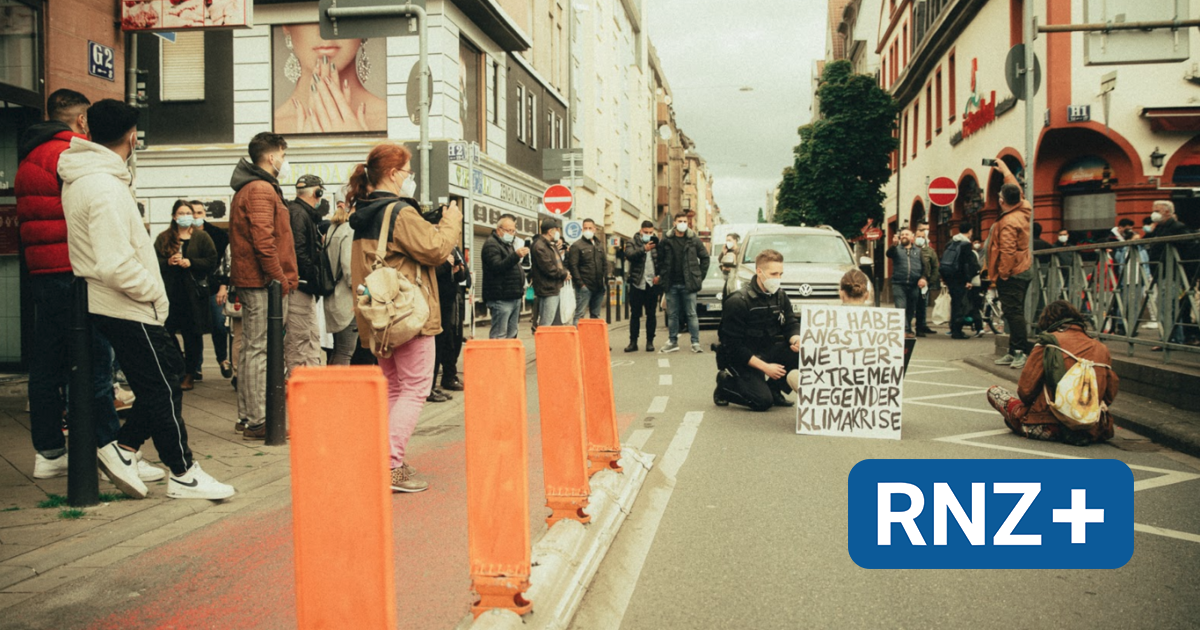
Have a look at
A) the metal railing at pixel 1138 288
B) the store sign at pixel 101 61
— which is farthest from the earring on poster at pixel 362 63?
the metal railing at pixel 1138 288

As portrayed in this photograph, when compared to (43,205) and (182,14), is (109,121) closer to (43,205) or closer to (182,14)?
(43,205)

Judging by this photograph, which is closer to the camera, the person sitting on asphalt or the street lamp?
the person sitting on asphalt

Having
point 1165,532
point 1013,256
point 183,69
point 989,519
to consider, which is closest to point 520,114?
point 183,69

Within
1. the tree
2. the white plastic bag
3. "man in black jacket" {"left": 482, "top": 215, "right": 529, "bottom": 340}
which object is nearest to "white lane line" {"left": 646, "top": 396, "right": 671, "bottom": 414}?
"man in black jacket" {"left": 482, "top": 215, "right": 529, "bottom": 340}

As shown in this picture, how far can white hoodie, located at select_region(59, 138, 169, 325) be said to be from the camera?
517cm

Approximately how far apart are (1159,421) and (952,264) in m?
10.1

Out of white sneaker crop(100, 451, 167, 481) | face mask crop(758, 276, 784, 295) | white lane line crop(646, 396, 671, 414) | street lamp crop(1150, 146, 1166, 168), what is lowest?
white sneaker crop(100, 451, 167, 481)

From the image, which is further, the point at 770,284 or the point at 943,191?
the point at 943,191

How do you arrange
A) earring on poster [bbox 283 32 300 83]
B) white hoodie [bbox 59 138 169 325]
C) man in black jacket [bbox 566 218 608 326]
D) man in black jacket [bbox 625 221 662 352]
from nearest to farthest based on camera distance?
white hoodie [bbox 59 138 169 325]
man in black jacket [bbox 566 218 608 326]
man in black jacket [bbox 625 221 662 352]
earring on poster [bbox 283 32 300 83]

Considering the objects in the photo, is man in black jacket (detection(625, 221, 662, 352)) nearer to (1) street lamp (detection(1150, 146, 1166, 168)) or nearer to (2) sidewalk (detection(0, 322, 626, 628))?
(2) sidewalk (detection(0, 322, 626, 628))

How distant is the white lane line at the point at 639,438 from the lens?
7.43 m

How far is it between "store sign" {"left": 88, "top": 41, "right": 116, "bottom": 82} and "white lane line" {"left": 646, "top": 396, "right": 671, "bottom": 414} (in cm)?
613

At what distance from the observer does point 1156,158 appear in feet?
70.6

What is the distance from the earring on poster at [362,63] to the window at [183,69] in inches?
144
